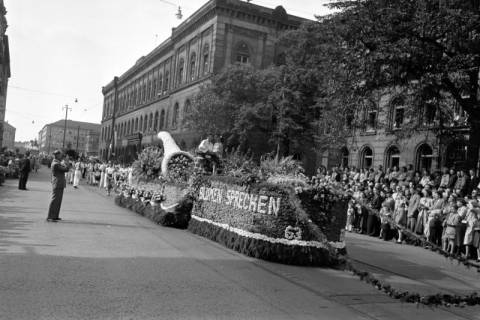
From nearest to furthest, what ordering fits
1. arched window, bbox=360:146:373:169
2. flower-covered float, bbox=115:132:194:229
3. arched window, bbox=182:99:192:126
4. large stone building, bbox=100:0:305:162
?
flower-covered float, bbox=115:132:194:229
arched window, bbox=360:146:373:169
arched window, bbox=182:99:192:126
large stone building, bbox=100:0:305:162

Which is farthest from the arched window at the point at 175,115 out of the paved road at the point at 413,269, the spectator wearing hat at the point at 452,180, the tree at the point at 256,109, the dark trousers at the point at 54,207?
the dark trousers at the point at 54,207

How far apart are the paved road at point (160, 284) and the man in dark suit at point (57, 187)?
1.52 m

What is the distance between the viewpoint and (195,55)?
48.6 meters

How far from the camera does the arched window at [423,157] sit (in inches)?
1179

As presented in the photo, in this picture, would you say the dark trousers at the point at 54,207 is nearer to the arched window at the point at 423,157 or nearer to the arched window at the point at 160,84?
the arched window at the point at 423,157

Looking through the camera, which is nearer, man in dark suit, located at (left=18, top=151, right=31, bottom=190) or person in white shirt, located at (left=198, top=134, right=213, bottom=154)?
person in white shirt, located at (left=198, top=134, right=213, bottom=154)

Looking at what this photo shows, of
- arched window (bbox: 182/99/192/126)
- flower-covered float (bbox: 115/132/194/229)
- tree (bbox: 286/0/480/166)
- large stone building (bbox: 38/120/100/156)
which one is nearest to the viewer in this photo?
flower-covered float (bbox: 115/132/194/229)

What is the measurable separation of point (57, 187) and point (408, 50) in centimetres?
1295

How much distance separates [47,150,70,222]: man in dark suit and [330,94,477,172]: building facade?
47.5 ft

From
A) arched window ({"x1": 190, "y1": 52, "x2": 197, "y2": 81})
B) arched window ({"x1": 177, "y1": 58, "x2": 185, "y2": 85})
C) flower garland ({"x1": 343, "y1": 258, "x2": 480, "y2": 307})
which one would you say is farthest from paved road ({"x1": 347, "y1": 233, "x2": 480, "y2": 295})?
arched window ({"x1": 177, "y1": 58, "x2": 185, "y2": 85})

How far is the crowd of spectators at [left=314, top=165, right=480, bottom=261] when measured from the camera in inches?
561

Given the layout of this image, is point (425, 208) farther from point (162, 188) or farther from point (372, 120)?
point (372, 120)

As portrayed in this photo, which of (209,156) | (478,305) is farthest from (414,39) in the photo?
(478,305)

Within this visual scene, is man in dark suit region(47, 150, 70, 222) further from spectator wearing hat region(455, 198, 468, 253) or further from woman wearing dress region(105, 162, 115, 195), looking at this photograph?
woman wearing dress region(105, 162, 115, 195)
